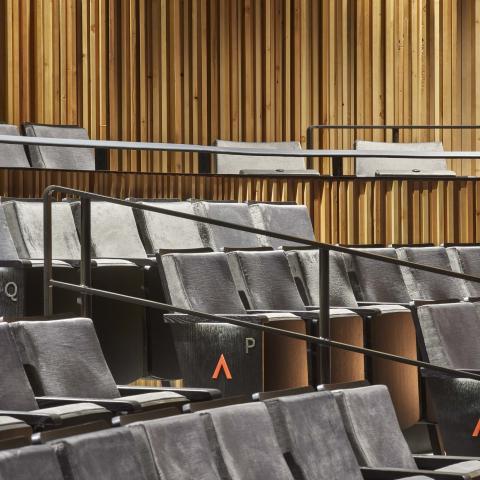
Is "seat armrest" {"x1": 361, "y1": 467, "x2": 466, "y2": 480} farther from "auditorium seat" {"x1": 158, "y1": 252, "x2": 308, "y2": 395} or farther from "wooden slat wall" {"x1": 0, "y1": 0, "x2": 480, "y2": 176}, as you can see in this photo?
"wooden slat wall" {"x1": 0, "y1": 0, "x2": 480, "y2": 176}

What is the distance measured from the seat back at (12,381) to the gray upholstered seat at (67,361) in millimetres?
56

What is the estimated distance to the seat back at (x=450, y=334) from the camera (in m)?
1.51

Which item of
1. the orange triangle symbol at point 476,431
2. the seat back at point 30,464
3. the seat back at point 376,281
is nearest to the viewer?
the seat back at point 30,464

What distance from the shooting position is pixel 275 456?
0.96 m

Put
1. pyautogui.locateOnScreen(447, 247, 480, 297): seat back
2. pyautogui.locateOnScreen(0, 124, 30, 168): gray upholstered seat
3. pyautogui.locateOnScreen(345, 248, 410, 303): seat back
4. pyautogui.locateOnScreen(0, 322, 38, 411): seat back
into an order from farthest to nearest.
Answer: pyautogui.locateOnScreen(0, 124, 30, 168): gray upholstered seat, pyautogui.locateOnScreen(447, 247, 480, 297): seat back, pyautogui.locateOnScreen(345, 248, 410, 303): seat back, pyautogui.locateOnScreen(0, 322, 38, 411): seat back

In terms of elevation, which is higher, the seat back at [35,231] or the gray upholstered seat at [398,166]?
the gray upholstered seat at [398,166]

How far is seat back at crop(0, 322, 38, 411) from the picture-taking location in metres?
1.00

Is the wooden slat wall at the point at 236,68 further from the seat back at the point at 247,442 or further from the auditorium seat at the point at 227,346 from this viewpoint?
the seat back at the point at 247,442

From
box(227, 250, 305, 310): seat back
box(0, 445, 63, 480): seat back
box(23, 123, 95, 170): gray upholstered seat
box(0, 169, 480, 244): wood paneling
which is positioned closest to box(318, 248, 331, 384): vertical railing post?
box(227, 250, 305, 310): seat back

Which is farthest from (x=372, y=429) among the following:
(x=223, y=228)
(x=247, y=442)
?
(x=223, y=228)

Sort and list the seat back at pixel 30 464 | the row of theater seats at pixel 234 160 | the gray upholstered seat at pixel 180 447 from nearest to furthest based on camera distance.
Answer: the seat back at pixel 30 464 < the gray upholstered seat at pixel 180 447 < the row of theater seats at pixel 234 160

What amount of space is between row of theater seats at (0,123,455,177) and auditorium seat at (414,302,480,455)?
2.60ft

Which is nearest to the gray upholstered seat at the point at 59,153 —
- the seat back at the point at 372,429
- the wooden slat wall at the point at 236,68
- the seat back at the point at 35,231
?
the wooden slat wall at the point at 236,68

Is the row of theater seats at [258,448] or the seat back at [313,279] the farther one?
the seat back at [313,279]
